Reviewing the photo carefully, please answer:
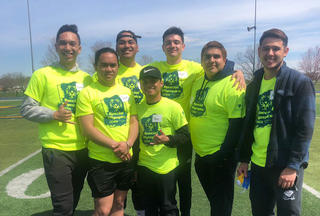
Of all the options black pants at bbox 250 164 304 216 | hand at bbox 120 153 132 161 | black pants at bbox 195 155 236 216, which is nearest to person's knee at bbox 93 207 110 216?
hand at bbox 120 153 132 161

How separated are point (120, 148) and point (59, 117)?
720 millimetres

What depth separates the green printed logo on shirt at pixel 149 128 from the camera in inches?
103

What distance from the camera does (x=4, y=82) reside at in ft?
208

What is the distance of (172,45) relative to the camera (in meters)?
3.05

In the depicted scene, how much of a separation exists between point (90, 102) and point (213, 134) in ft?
4.41

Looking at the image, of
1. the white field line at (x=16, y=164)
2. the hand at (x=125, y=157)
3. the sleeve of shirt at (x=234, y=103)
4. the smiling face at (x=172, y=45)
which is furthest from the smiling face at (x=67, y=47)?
the white field line at (x=16, y=164)

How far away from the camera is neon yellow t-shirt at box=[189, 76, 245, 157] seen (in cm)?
248

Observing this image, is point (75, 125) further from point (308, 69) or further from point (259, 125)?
point (308, 69)

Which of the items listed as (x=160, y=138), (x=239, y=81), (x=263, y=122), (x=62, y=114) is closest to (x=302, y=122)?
(x=263, y=122)

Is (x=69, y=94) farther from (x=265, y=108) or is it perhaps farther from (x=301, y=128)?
(x=301, y=128)

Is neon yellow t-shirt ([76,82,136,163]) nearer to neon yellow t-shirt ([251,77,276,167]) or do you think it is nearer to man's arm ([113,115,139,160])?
man's arm ([113,115,139,160])

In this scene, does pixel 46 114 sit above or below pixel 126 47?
below

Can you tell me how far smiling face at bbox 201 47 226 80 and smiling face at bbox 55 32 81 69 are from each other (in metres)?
1.46

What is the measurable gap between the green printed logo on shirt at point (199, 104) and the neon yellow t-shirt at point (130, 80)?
2.42 ft
